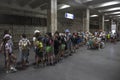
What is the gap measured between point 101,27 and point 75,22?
503 cm

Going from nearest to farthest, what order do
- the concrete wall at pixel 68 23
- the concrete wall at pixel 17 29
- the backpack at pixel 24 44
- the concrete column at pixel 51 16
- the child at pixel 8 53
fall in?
the child at pixel 8 53 → the backpack at pixel 24 44 → the concrete column at pixel 51 16 → the concrete wall at pixel 17 29 → the concrete wall at pixel 68 23

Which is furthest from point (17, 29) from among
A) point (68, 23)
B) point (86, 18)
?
point (86, 18)

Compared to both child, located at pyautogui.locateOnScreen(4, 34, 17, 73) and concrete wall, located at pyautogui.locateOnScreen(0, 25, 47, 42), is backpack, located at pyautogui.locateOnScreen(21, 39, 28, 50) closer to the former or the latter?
child, located at pyautogui.locateOnScreen(4, 34, 17, 73)

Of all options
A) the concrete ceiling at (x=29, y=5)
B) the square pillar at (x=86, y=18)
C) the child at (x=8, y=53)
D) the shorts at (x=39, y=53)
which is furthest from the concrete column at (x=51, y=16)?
the square pillar at (x=86, y=18)

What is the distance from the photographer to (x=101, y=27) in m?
21.5

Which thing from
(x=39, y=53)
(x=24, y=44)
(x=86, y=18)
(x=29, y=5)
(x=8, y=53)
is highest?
(x=29, y=5)

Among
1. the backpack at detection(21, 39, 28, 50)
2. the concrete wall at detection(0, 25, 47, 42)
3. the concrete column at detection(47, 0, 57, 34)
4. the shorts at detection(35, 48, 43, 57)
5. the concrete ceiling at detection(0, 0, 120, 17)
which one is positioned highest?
the concrete ceiling at detection(0, 0, 120, 17)

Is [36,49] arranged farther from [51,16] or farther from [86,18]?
[86,18]

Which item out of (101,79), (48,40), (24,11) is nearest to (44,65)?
(48,40)

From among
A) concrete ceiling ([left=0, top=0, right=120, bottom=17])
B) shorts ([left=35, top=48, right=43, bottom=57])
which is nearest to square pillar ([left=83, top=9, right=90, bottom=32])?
concrete ceiling ([left=0, top=0, right=120, bottom=17])

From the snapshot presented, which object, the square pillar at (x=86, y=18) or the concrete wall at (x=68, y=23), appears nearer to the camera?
the square pillar at (x=86, y=18)

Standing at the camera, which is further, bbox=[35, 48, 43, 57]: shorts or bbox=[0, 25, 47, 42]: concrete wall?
bbox=[0, 25, 47, 42]: concrete wall

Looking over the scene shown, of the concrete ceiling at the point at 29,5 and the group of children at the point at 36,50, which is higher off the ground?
the concrete ceiling at the point at 29,5

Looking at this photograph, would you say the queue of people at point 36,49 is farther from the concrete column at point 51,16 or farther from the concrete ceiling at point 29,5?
the concrete ceiling at point 29,5
